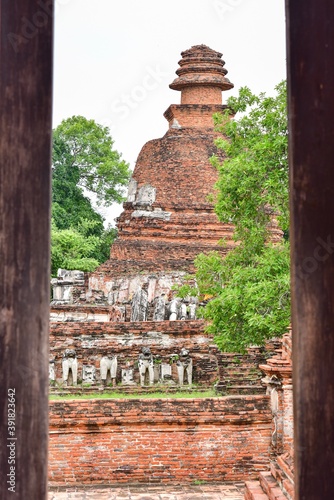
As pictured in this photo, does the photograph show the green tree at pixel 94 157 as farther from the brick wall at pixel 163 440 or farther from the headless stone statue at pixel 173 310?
the brick wall at pixel 163 440

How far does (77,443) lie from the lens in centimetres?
945

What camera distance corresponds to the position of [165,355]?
1298 centimetres

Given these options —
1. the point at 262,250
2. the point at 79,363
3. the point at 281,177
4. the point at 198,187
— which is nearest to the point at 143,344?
the point at 79,363

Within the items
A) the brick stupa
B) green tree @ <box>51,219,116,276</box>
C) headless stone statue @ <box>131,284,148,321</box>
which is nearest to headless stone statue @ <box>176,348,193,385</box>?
headless stone statue @ <box>131,284,148,321</box>

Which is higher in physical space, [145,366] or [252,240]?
[252,240]

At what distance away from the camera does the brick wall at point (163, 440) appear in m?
9.45

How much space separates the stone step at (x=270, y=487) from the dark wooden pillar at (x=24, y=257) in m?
5.35

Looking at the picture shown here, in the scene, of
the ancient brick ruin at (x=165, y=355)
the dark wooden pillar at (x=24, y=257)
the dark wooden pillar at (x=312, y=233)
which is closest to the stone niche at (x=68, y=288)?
the ancient brick ruin at (x=165, y=355)

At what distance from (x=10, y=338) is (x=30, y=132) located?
426 mm

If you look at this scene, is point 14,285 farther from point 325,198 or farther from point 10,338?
point 325,198

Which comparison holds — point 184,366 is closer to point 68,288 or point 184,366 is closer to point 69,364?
point 69,364

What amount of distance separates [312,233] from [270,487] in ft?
19.2

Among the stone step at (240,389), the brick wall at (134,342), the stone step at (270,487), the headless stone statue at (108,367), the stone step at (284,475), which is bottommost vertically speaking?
the stone step at (270,487)

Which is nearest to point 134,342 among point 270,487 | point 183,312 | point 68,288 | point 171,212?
point 183,312
